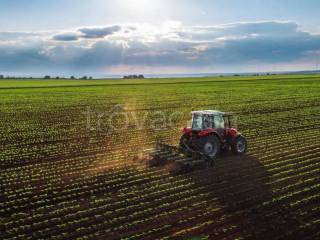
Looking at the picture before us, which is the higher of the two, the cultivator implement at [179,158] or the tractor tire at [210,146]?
the tractor tire at [210,146]

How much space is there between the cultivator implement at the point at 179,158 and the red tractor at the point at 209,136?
5.6 inches

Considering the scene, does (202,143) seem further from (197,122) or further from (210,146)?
(197,122)

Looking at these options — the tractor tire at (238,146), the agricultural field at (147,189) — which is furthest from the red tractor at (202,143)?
the agricultural field at (147,189)

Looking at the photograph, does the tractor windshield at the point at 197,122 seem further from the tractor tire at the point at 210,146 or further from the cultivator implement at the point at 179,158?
the cultivator implement at the point at 179,158

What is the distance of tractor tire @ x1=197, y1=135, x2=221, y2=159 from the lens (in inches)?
634

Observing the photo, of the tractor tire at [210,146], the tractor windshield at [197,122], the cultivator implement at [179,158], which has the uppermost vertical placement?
the tractor windshield at [197,122]

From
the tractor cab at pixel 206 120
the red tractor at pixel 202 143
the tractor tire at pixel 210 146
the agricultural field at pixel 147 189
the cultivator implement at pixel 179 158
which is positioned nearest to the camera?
the agricultural field at pixel 147 189

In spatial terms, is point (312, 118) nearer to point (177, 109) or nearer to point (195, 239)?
point (177, 109)

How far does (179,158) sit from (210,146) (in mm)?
1266

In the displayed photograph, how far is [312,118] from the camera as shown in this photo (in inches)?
1133

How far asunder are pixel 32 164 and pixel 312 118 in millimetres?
18760

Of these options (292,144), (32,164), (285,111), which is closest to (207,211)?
(32,164)

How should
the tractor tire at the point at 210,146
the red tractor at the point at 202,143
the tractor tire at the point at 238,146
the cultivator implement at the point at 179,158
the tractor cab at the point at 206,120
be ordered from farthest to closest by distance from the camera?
the tractor tire at the point at 238,146
the tractor cab at the point at 206,120
the tractor tire at the point at 210,146
the red tractor at the point at 202,143
the cultivator implement at the point at 179,158

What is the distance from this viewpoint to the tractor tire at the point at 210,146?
16.1 meters
